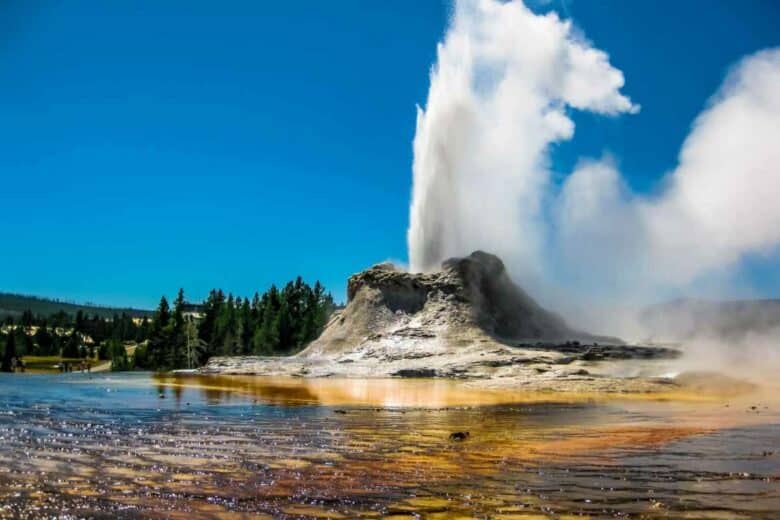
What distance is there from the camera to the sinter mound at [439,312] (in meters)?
55.1

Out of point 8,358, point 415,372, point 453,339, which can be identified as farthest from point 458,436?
point 8,358

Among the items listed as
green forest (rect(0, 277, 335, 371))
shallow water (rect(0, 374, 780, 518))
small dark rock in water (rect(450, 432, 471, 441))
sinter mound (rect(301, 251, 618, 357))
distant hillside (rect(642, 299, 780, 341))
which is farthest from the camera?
green forest (rect(0, 277, 335, 371))

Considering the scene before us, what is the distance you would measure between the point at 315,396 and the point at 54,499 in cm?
2091

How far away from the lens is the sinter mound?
5509 centimetres

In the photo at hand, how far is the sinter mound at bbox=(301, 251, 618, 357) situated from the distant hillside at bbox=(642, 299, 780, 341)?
13.6 meters

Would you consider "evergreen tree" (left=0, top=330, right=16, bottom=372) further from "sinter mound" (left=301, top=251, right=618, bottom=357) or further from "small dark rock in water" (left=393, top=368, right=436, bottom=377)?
"small dark rock in water" (left=393, top=368, right=436, bottom=377)

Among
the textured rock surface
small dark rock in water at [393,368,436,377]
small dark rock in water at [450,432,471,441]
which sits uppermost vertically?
the textured rock surface

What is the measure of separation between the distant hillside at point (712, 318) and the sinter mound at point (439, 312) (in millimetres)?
13612

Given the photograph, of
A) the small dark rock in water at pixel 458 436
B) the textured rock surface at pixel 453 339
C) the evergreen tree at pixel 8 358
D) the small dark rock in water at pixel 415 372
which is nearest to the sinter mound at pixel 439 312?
the textured rock surface at pixel 453 339

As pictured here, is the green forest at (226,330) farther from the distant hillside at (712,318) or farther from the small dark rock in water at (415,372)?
the distant hillside at (712,318)

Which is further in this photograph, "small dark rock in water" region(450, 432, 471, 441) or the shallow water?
"small dark rock in water" region(450, 432, 471, 441)

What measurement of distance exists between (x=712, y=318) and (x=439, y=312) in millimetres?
40418

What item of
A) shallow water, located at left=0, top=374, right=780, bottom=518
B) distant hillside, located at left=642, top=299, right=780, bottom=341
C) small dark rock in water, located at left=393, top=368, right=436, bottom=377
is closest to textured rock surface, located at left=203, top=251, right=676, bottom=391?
small dark rock in water, located at left=393, top=368, right=436, bottom=377

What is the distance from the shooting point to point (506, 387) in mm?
36656
